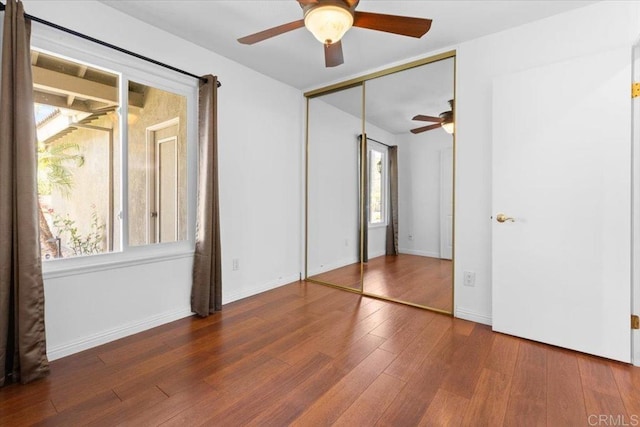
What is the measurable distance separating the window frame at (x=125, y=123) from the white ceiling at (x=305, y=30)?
384mm

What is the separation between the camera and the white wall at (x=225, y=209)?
2.14 metres

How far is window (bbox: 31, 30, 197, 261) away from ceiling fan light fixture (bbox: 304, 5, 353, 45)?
5.06 feet

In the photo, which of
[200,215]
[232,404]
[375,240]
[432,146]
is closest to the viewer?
[232,404]

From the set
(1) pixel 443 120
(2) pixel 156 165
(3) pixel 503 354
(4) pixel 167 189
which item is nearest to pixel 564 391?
(3) pixel 503 354

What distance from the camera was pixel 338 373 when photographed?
6.22 ft

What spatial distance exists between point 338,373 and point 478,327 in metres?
1.44

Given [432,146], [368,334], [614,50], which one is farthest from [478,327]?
[614,50]

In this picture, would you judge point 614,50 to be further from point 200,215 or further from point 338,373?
point 200,215

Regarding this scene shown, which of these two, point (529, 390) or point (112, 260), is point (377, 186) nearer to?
point (529, 390)

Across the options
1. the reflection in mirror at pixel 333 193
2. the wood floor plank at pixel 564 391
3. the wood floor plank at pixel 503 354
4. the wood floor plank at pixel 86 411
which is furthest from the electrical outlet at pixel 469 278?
the wood floor plank at pixel 86 411

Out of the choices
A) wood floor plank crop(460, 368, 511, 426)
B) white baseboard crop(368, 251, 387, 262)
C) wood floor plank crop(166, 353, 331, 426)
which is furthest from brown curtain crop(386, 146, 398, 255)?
wood floor plank crop(166, 353, 331, 426)

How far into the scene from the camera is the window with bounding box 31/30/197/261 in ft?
6.95

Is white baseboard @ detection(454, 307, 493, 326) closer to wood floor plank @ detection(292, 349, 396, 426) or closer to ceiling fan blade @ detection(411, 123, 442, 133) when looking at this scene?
wood floor plank @ detection(292, 349, 396, 426)

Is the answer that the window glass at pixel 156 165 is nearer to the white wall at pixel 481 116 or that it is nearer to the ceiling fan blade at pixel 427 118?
the ceiling fan blade at pixel 427 118
